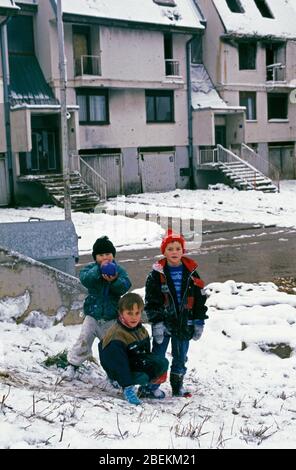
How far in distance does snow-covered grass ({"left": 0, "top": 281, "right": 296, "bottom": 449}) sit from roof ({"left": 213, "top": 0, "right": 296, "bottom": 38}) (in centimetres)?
2878

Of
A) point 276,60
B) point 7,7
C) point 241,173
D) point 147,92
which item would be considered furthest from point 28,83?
point 276,60

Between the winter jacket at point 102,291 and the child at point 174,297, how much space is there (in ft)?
1.06

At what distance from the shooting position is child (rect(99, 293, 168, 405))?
17.2 ft

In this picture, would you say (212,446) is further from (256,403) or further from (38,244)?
(38,244)

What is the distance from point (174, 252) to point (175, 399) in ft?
4.54

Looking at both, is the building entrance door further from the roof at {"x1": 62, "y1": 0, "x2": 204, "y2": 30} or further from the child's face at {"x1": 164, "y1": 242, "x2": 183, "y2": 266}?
the child's face at {"x1": 164, "y1": 242, "x2": 183, "y2": 266}

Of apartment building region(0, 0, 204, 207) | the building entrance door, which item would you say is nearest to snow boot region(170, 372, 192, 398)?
apartment building region(0, 0, 204, 207)

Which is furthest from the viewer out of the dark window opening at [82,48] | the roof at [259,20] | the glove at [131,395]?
the roof at [259,20]

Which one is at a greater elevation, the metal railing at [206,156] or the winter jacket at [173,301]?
the metal railing at [206,156]

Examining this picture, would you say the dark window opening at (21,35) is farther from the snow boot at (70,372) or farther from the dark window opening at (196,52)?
the snow boot at (70,372)

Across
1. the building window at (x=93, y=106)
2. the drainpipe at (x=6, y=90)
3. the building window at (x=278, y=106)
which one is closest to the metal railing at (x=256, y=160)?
the building window at (x=278, y=106)

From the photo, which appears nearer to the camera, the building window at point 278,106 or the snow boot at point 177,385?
the snow boot at point 177,385

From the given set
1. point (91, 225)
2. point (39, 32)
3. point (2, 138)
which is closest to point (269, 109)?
point (39, 32)

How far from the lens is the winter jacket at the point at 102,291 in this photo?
582 centimetres
